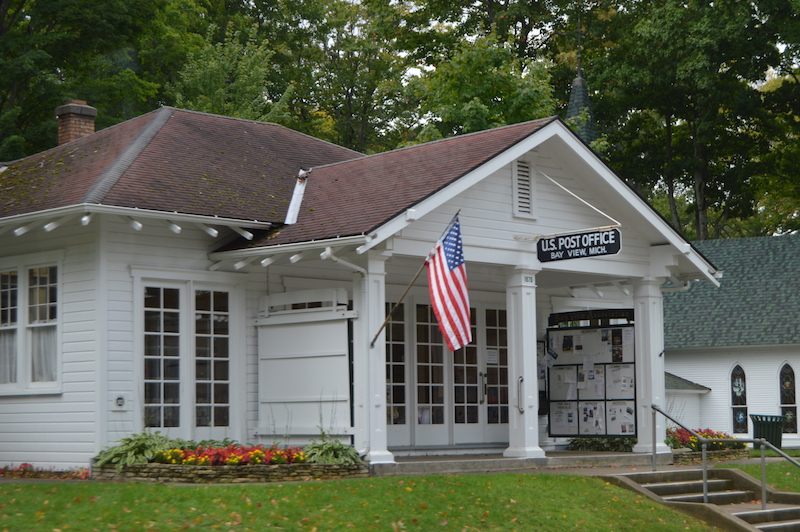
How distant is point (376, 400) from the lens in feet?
46.9

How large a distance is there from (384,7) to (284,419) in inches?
1033

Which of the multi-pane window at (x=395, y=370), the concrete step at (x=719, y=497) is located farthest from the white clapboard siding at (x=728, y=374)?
the multi-pane window at (x=395, y=370)

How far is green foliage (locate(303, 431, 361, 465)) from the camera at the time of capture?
547 inches

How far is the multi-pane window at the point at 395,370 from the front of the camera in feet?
57.9

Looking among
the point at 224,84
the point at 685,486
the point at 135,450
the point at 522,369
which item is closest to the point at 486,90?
the point at 224,84

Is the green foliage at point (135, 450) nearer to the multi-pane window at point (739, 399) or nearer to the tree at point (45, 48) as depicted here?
the tree at point (45, 48)

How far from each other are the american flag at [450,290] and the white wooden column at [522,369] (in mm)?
2475

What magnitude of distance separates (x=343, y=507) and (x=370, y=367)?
2.89 metres

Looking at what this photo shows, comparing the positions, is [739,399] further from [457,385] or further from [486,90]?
[457,385]

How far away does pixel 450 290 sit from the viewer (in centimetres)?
1377

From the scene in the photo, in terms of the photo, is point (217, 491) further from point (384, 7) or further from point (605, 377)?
point (384, 7)

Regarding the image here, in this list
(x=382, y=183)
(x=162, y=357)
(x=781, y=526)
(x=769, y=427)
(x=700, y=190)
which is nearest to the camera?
(x=781, y=526)

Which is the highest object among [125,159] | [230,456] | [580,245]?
[125,159]

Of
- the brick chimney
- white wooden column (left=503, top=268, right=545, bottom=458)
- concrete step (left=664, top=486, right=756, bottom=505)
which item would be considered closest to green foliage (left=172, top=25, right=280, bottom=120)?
the brick chimney
